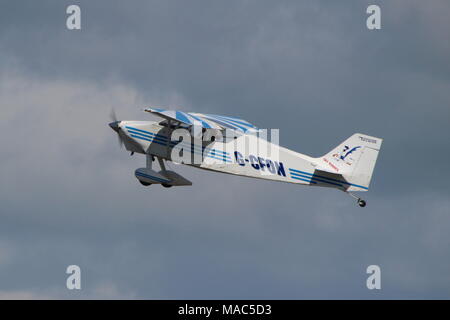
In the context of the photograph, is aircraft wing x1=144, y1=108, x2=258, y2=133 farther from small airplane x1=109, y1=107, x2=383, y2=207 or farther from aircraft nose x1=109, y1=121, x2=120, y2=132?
aircraft nose x1=109, y1=121, x2=120, y2=132

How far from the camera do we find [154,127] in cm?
4941

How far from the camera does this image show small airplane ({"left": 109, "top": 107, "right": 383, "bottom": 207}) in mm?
47312

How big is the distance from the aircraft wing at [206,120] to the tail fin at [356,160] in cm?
327

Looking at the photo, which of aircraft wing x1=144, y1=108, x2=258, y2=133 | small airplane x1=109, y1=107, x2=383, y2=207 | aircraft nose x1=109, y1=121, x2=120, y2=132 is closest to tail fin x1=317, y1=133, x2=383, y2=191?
small airplane x1=109, y1=107, x2=383, y2=207

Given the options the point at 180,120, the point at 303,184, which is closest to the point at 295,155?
the point at 303,184

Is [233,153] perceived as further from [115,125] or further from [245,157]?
[115,125]

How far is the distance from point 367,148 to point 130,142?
8232 mm

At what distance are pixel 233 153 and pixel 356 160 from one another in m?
4.11

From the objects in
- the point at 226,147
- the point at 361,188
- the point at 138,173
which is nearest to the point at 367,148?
the point at 361,188

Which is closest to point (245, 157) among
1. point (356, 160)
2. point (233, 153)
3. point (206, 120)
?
point (233, 153)

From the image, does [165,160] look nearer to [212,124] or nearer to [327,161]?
[212,124]

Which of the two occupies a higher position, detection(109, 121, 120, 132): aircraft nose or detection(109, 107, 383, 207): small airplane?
detection(109, 121, 120, 132): aircraft nose

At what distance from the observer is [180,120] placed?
48.0 meters

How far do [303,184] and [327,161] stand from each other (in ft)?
3.60
